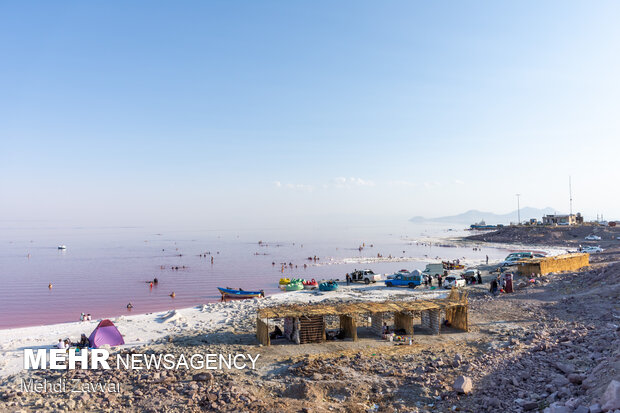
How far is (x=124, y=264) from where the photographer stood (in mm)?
71625

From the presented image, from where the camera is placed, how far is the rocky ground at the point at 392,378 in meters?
11.3

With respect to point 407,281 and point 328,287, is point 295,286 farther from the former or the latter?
point 407,281

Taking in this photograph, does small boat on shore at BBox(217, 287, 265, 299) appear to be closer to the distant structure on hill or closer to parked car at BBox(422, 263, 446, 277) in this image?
parked car at BBox(422, 263, 446, 277)

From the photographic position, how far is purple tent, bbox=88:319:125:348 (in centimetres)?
1934

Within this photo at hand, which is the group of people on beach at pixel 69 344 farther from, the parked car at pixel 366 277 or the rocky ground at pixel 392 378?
the parked car at pixel 366 277

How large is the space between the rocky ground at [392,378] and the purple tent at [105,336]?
231cm

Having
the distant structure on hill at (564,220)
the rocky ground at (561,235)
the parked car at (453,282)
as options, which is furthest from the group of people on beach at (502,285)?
the distant structure on hill at (564,220)

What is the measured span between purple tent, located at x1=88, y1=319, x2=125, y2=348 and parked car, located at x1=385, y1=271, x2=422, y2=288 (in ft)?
81.2

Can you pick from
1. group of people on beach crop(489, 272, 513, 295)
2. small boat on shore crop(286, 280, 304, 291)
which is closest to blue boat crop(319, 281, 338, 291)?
small boat on shore crop(286, 280, 304, 291)

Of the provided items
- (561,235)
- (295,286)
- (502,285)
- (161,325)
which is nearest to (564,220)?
(561,235)

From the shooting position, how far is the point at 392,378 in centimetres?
1421

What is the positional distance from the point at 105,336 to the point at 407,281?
26.2m

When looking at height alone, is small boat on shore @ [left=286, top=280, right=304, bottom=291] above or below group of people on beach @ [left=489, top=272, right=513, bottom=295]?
below

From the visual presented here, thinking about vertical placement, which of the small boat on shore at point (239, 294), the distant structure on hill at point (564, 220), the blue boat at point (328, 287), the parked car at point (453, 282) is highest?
the distant structure on hill at point (564, 220)
